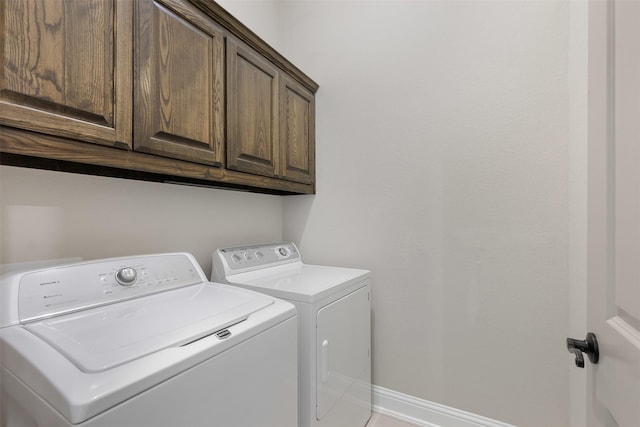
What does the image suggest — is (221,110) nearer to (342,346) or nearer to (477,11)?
(342,346)

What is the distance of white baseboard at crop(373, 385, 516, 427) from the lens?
1626 mm

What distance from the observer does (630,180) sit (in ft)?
1.79

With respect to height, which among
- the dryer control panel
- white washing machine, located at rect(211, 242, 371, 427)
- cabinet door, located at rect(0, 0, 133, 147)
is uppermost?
cabinet door, located at rect(0, 0, 133, 147)

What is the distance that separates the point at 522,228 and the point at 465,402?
3.44 feet

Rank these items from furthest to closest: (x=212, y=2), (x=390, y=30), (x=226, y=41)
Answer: (x=390, y=30) → (x=226, y=41) → (x=212, y=2)

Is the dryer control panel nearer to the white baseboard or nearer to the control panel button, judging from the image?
the control panel button

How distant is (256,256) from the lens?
1.69 meters

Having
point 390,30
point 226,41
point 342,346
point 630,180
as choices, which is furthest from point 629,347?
point 390,30

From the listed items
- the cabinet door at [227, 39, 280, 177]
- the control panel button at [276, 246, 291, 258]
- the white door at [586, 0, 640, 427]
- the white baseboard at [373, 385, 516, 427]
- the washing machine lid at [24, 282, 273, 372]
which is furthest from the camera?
the control panel button at [276, 246, 291, 258]

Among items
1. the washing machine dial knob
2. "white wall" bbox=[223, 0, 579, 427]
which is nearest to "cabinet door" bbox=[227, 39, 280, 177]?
"white wall" bbox=[223, 0, 579, 427]

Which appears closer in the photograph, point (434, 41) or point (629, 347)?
point (629, 347)

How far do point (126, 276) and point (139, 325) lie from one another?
32 cm

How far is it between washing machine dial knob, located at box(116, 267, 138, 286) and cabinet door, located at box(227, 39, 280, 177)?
0.60 m

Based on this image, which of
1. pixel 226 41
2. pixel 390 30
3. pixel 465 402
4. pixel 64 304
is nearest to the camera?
pixel 64 304
